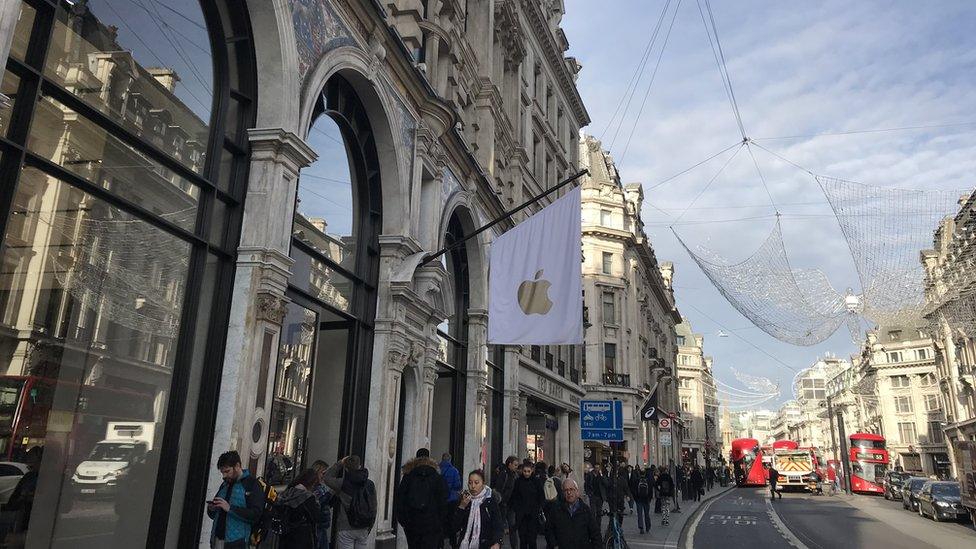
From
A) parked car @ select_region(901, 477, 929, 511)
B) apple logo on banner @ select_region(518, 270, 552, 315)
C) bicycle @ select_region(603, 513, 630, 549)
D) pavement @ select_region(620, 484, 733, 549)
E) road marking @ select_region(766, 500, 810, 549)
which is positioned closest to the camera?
bicycle @ select_region(603, 513, 630, 549)

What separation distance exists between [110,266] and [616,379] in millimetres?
42654

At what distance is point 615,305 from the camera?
48188mm

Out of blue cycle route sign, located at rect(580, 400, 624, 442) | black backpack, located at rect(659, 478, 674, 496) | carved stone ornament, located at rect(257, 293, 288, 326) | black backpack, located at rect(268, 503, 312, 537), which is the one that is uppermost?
carved stone ornament, located at rect(257, 293, 288, 326)

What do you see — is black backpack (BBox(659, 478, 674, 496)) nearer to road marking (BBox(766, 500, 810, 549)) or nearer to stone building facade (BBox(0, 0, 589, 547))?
road marking (BBox(766, 500, 810, 549))

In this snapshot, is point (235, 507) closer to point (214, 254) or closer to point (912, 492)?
point (214, 254)

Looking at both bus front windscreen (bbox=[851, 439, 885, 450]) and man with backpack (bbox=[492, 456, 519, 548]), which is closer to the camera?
man with backpack (bbox=[492, 456, 519, 548])

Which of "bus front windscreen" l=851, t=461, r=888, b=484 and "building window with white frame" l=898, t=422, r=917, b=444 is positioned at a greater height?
"building window with white frame" l=898, t=422, r=917, b=444

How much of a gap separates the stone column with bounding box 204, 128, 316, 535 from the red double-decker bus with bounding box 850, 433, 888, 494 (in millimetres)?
52192

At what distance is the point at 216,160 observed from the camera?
8.48 m

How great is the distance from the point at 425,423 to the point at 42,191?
31.3ft

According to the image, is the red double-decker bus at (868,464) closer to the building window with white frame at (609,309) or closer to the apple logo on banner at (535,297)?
the building window with white frame at (609,309)

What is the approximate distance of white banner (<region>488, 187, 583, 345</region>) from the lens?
1322 centimetres

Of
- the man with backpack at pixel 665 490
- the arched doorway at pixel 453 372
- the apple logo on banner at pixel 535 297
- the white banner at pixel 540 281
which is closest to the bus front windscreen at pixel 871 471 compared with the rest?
the man with backpack at pixel 665 490

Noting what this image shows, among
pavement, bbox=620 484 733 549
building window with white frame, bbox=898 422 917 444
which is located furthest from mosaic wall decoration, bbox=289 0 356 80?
building window with white frame, bbox=898 422 917 444
